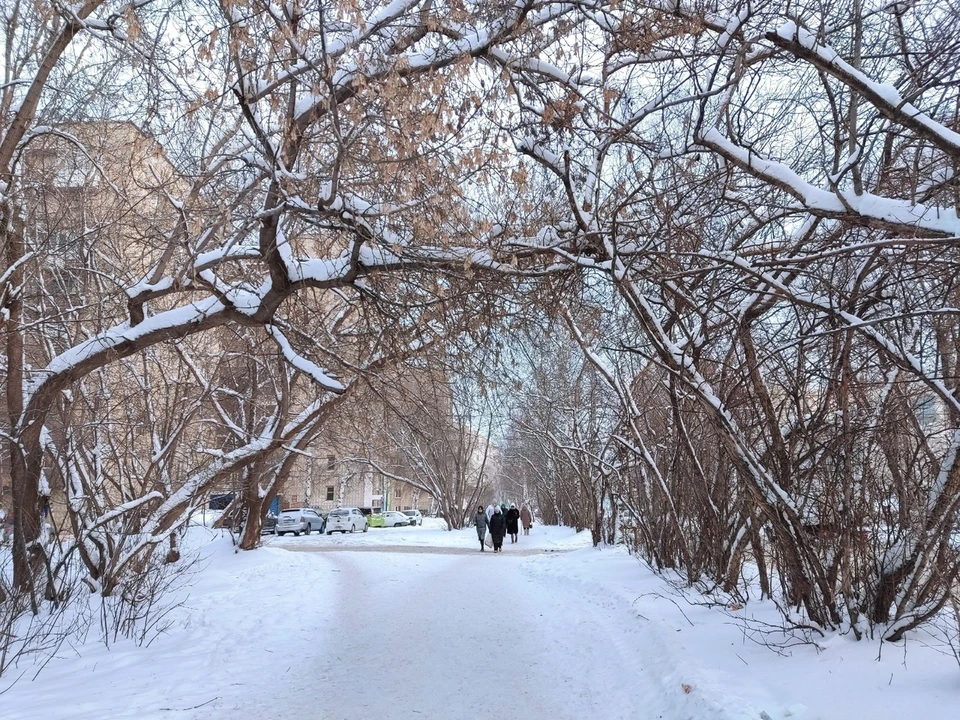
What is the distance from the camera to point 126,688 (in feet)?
21.3

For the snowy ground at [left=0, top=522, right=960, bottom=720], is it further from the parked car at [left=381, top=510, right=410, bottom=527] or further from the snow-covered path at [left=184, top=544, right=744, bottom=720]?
the parked car at [left=381, top=510, right=410, bottom=527]

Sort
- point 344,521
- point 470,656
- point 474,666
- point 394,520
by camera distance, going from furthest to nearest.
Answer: point 394,520 < point 344,521 < point 470,656 < point 474,666

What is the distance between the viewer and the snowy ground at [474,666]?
5.58 metres

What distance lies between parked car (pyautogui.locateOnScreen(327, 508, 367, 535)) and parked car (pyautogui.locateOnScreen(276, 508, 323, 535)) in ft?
2.69

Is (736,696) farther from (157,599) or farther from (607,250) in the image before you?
(157,599)

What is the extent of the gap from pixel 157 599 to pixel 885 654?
8.03 m

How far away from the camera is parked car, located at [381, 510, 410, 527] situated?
5012 cm

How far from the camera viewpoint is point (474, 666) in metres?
7.94

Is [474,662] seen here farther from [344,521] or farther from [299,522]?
[344,521]

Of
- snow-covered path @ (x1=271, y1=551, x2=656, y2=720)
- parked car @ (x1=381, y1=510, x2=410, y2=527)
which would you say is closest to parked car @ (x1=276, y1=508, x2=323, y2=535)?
parked car @ (x1=381, y1=510, x2=410, y2=527)

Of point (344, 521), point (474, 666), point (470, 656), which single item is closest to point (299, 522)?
point (344, 521)

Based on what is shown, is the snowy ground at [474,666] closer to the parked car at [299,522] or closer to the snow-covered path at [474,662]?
the snow-covered path at [474,662]

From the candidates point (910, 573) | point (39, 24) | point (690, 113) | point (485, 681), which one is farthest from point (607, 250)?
point (39, 24)

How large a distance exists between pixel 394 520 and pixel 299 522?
38.7ft
